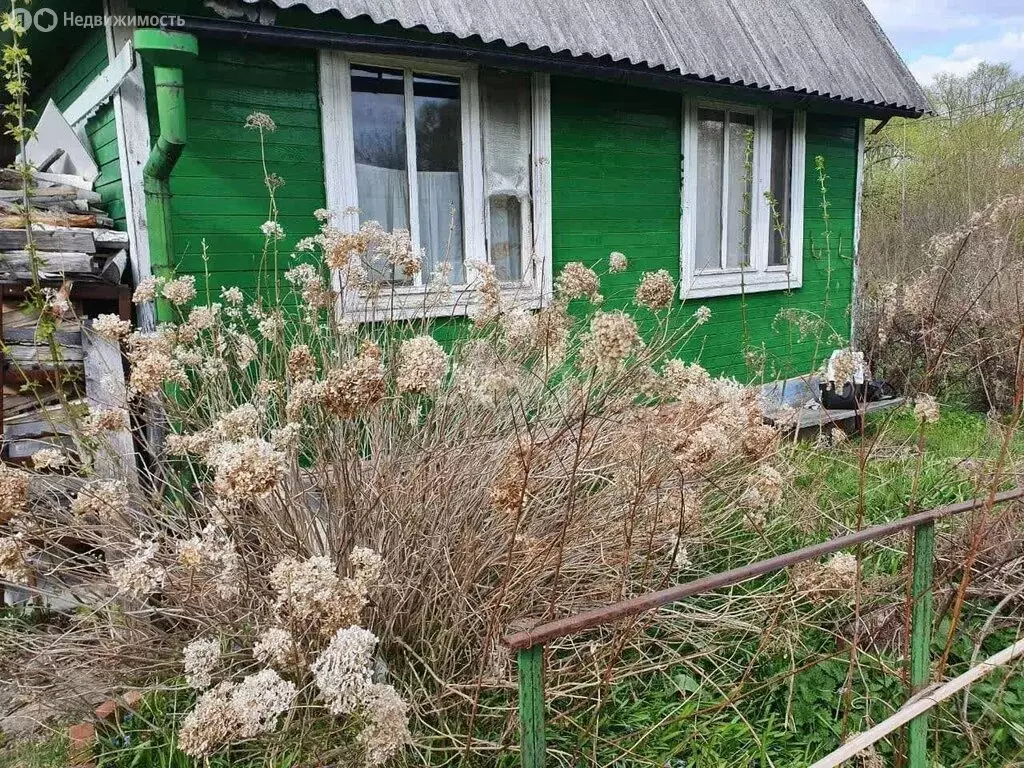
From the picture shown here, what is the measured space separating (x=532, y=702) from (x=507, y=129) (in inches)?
174

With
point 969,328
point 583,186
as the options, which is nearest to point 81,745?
point 583,186

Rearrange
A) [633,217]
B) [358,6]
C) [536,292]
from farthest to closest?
[633,217] < [536,292] < [358,6]

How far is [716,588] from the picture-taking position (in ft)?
6.33

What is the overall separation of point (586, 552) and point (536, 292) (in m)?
2.84

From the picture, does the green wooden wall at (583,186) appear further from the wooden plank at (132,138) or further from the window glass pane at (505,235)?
the window glass pane at (505,235)

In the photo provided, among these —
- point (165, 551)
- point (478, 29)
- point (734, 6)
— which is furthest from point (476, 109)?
point (165, 551)

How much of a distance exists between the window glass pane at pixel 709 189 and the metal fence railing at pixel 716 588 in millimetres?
4532

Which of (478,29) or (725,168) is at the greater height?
(478,29)

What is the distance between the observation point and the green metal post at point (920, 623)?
218cm

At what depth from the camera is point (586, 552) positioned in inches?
115

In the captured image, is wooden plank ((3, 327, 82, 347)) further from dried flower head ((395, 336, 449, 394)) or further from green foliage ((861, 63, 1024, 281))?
green foliage ((861, 63, 1024, 281))

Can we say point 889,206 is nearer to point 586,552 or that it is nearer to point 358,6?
point 358,6

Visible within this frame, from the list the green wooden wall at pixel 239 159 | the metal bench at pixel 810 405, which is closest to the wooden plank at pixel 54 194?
the green wooden wall at pixel 239 159

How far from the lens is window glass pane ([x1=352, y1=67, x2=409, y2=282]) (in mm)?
4691
